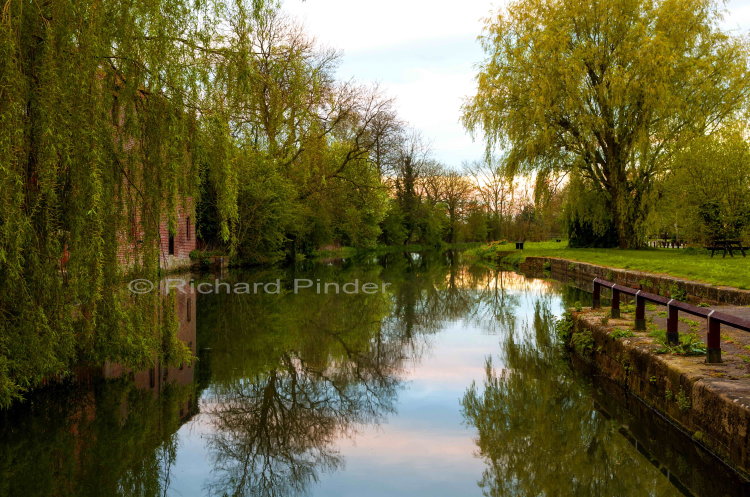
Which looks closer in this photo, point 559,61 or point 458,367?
point 458,367

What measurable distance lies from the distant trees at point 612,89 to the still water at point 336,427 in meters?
16.0

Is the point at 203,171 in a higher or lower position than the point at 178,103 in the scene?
lower

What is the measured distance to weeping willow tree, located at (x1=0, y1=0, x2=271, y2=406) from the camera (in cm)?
588

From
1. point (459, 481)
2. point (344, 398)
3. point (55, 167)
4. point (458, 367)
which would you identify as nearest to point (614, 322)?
point (458, 367)

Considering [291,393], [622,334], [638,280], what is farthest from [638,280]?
[291,393]

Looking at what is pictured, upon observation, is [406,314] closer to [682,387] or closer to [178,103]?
[178,103]

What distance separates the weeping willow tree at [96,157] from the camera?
5.88 meters

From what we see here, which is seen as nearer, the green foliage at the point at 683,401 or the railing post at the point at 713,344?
the green foliage at the point at 683,401

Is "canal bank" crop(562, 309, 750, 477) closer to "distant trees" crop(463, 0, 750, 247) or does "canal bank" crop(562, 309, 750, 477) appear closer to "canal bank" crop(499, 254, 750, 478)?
"canal bank" crop(499, 254, 750, 478)

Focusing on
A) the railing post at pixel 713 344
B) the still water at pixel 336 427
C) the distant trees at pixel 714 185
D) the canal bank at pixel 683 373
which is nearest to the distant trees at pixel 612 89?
the distant trees at pixel 714 185

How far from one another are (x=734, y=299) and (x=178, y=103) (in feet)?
30.0

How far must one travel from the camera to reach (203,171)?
8672 millimetres

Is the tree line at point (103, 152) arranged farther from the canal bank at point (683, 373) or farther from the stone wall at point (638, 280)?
the stone wall at point (638, 280)

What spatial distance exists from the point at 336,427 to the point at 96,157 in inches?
138
